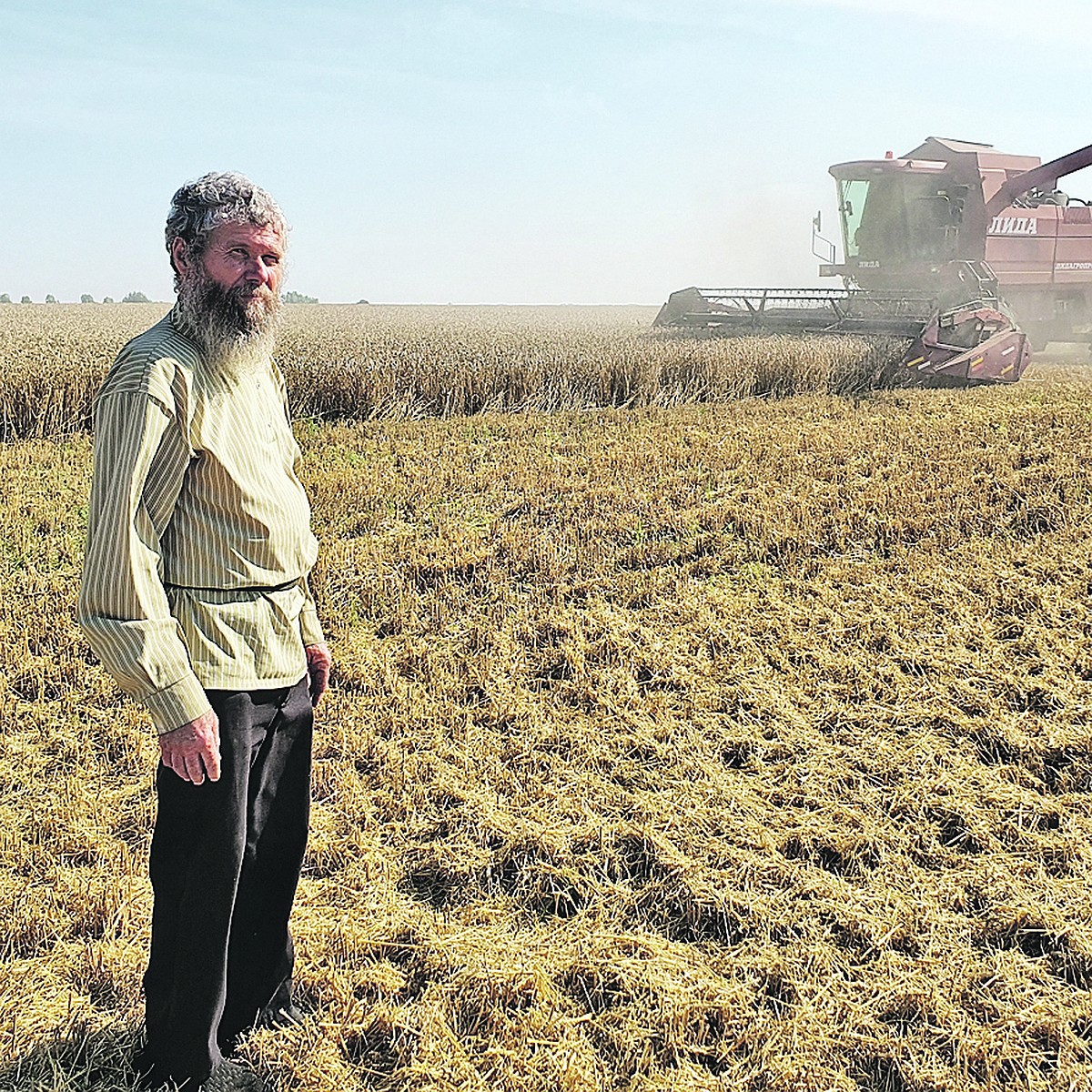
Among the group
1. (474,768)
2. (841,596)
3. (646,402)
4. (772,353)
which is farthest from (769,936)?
(772,353)

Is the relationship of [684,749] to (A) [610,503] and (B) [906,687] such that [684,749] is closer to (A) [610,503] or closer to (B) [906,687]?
(B) [906,687]

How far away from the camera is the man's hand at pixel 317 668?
2.84 metres

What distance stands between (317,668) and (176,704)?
0.65 metres

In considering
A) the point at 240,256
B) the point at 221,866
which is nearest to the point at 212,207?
the point at 240,256

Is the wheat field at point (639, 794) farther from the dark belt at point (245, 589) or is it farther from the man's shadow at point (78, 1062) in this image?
the dark belt at point (245, 589)

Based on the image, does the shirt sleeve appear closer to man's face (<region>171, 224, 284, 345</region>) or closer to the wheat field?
man's face (<region>171, 224, 284, 345</region>)

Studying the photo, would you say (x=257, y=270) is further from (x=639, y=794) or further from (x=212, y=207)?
(x=639, y=794)

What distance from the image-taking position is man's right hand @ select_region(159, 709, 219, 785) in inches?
88.5

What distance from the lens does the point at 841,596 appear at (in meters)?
6.73

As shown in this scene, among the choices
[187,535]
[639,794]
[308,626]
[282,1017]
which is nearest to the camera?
[187,535]

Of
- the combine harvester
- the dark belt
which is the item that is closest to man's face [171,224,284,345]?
the dark belt

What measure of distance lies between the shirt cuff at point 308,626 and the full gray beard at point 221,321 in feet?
2.08

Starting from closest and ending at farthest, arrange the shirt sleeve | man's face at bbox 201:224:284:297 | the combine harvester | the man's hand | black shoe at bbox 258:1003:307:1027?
the shirt sleeve → man's face at bbox 201:224:284:297 → the man's hand → black shoe at bbox 258:1003:307:1027 → the combine harvester

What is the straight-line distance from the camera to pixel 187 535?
2340 mm
